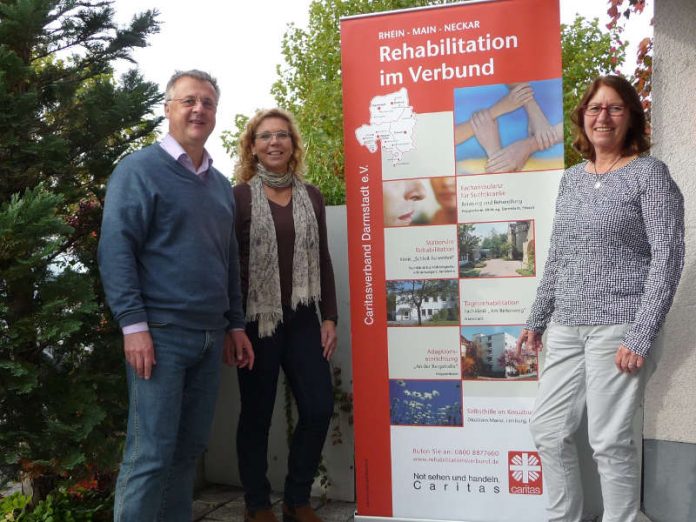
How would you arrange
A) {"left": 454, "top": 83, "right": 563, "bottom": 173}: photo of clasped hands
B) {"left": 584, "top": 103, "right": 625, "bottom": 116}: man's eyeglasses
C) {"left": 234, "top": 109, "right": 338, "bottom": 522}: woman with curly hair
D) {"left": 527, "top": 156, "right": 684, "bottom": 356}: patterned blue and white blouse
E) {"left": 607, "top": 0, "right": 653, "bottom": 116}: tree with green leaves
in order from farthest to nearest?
1. {"left": 607, "top": 0, "right": 653, "bottom": 116}: tree with green leaves
2. {"left": 234, "top": 109, "right": 338, "bottom": 522}: woman with curly hair
3. {"left": 454, "top": 83, "right": 563, "bottom": 173}: photo of clasped hands
4. {"left": 584, "top": 103, "right": 625, "bottom": 116}: man's eyeglasses
5. {"left": 527, "top": 156, "right": 684, "bottom": 356}: patterned blue and white blouse

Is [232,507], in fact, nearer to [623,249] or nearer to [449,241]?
[449,241]

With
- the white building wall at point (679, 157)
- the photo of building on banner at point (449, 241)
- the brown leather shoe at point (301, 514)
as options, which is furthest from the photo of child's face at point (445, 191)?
the brown leather shoe at point (301, 514)

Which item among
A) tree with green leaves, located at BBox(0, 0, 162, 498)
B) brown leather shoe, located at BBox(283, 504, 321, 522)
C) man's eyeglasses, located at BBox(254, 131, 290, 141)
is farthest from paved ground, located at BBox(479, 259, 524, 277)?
tree with green leaves, located at BBox(0, 0, 162, 498)

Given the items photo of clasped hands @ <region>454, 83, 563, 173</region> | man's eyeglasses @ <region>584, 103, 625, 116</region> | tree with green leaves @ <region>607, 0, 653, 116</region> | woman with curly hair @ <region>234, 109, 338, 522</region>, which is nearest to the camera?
man's eyeglasses @ <region>584, 103, 625, 116</region>

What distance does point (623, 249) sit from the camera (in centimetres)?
229

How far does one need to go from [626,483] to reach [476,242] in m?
1.12

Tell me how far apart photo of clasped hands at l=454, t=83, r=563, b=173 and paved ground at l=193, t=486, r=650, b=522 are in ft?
6.13

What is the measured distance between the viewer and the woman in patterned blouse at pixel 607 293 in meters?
2.20

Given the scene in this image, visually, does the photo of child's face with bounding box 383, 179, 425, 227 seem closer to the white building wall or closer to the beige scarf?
the beige scarf

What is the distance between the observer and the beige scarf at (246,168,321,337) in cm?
288

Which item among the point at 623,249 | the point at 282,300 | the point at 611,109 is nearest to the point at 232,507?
the point at 282,300

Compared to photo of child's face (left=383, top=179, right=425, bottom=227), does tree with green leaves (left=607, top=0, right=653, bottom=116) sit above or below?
above

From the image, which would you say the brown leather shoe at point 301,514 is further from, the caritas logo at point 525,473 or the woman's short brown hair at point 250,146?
the woman's short brown hair at point 250,146

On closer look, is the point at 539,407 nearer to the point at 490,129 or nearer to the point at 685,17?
the point at 490,129
